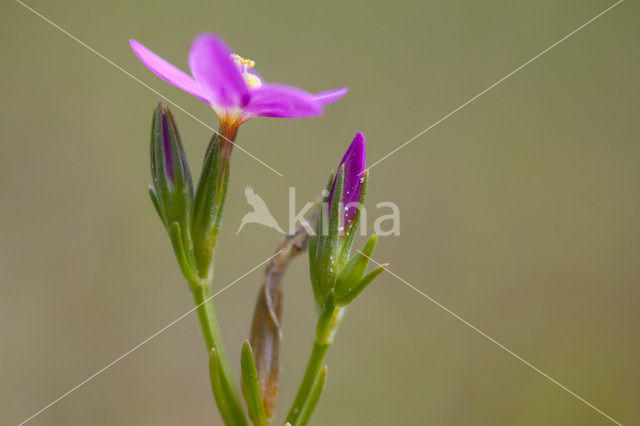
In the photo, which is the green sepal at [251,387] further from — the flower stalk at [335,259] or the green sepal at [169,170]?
the green sepal at [169,170]

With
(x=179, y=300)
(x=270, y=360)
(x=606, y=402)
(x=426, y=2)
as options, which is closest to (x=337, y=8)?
(x=426, y=2)

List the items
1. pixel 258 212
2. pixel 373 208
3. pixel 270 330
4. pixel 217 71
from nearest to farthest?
pixel 217 71 < pixel 270 330 < pixel 258 212 < pixel 373 208

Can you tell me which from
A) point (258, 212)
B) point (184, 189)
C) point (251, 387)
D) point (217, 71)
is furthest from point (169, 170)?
point (258, 212)

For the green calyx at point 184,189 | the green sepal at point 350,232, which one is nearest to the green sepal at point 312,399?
the green sepal at point 350,232

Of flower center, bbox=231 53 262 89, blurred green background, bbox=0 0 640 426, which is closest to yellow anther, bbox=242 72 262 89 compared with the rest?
flower center, bbox=231 53 262 89

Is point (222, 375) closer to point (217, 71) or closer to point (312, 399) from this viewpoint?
point (312, 399)
